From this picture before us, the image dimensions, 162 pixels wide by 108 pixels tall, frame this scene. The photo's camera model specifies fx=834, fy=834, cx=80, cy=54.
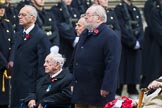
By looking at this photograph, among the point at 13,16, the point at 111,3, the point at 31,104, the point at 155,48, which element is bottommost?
the point at 155,48

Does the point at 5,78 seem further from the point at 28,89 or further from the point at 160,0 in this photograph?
the point at 160,0

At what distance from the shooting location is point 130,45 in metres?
15.1

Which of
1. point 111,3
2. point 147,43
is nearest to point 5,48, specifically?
point 147,43

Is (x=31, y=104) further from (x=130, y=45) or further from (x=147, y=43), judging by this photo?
(x=147, y=43)

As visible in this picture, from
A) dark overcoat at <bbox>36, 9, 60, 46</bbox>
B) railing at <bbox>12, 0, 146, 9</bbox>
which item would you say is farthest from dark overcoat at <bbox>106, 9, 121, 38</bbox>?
railing at <bbox>12, 0, 146, 9</bbox>

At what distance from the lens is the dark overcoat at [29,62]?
36.4ft

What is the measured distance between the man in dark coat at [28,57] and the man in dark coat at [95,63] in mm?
632

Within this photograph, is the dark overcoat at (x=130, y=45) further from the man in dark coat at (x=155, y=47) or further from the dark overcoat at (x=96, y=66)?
the dark overcoat at (x=96, y=66)

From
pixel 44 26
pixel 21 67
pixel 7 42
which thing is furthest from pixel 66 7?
pixel 21 67

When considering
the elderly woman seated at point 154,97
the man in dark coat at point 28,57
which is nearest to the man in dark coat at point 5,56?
the man in dark coat at point 28,57

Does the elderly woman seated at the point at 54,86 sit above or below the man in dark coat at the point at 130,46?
above

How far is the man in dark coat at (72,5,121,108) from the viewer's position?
10.4m

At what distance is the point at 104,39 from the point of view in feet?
34.5

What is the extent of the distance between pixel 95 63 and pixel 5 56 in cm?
286
